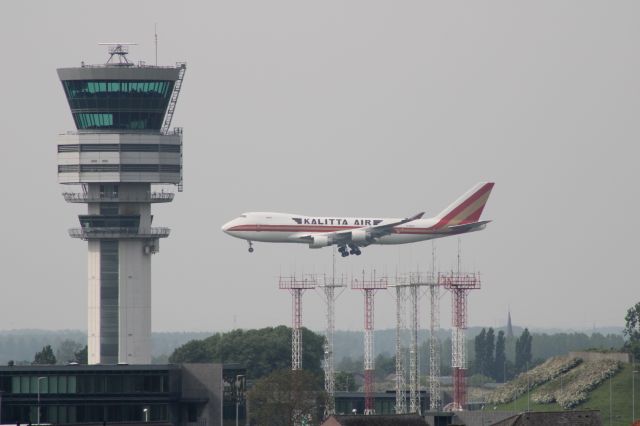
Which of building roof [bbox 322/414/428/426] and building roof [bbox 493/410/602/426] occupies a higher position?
building roof [bbox 493/410/602/426]

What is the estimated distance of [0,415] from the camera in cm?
19962

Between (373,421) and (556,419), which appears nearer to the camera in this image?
(556,419)

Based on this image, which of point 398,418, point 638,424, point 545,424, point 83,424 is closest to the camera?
point 545,424

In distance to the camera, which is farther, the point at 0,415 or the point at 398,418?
the point at 0,415

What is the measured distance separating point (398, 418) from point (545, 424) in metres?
25.5

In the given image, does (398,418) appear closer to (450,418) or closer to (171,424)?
(450,418)

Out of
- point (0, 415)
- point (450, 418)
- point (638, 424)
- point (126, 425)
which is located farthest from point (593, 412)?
point (0, 415)

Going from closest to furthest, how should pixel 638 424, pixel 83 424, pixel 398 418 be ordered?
pixel 638 424 → pixel 398 418 → pixel 83 424

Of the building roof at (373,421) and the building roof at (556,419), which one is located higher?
the building roof at (556,419)

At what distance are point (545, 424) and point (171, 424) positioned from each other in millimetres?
78248

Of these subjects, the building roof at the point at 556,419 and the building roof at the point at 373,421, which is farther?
the building roof at the point at 373,421

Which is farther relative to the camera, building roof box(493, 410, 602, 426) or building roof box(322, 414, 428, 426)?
building roof box(322, 414, 428, 426)

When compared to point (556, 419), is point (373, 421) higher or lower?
lower

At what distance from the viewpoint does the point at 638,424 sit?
142 metres
